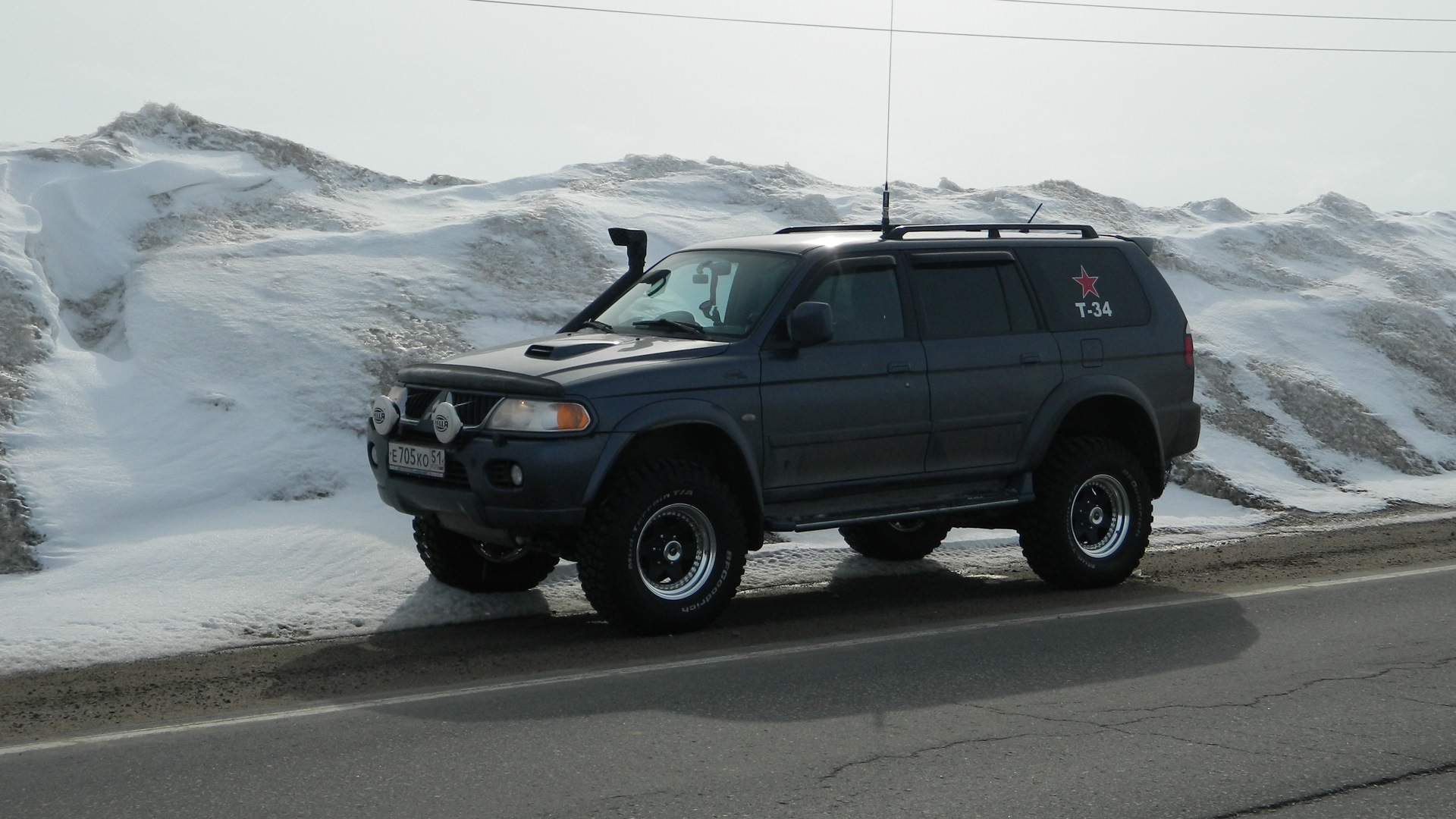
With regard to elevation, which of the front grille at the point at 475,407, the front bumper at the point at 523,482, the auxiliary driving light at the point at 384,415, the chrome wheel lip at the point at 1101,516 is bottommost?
the chrome wheel lip at the point at 1101,516

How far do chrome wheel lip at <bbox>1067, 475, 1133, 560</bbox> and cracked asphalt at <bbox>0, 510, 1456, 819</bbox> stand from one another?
1.97ft

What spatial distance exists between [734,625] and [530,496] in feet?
5.09

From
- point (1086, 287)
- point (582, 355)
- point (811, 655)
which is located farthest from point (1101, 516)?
point (582, 355)

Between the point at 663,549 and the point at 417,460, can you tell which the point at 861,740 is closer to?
the point at 663,549

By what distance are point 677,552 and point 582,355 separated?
1.14m

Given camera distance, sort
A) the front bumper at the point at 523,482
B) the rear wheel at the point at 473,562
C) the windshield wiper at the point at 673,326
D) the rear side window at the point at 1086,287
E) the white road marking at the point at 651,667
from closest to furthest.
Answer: the white road marking at the point at 651,667 < the front bumper at the point at 523,482 < the windshield wiper at the point at 673,326 < the rear wheel at the point at 473,562 < the rear side window at the point at 1086,287

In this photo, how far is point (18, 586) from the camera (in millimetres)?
8508

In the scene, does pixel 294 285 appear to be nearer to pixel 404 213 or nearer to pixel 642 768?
pixel 404 213

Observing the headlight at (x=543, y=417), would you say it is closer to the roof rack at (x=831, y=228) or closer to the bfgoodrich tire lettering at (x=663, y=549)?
the bfgoodrich tire lettering at (x=663, y=549)

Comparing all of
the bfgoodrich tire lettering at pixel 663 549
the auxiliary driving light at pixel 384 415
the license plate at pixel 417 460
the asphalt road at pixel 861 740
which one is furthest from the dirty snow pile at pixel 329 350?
the asphalt road at pixel 861 740

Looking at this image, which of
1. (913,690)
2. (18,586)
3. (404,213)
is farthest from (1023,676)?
(404,213)

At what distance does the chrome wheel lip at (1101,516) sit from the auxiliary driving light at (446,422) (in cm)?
393

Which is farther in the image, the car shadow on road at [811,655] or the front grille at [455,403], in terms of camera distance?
the front grille at [455,403]

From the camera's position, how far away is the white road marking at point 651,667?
5781mm
